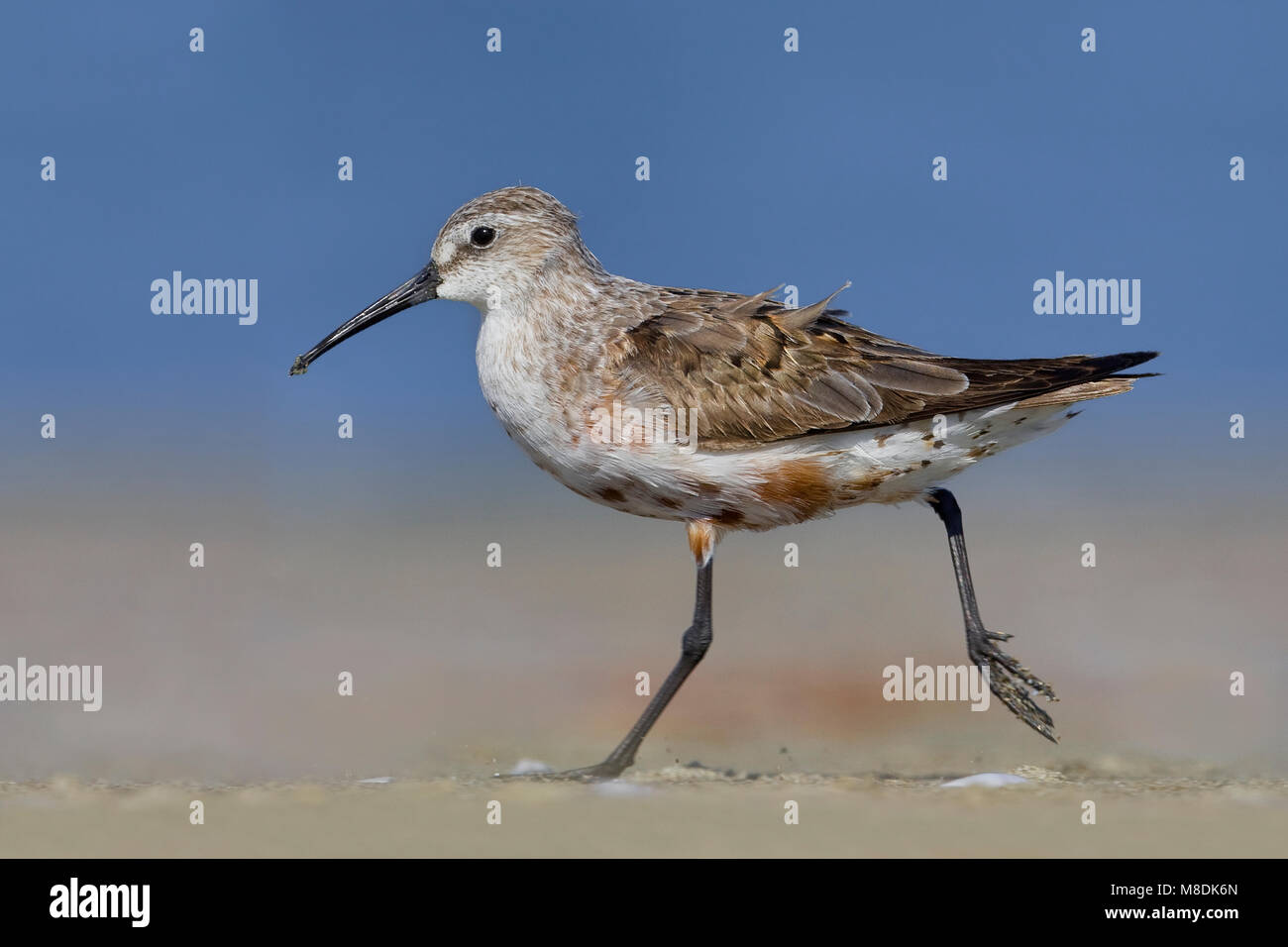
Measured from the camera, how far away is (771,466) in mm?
10961

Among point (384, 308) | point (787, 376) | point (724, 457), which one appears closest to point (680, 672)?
point (724, 457)

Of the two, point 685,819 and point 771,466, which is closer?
point 685,819

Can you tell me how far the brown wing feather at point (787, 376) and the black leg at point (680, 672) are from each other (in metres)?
1.24

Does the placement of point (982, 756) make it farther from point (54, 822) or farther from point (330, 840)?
point (54, 822)

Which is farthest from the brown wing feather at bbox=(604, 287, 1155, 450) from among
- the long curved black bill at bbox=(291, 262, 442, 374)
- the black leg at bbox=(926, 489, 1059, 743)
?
the long curved black bill at bbox=(291, 262, 442, 374)

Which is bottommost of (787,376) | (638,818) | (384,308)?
(638,818)

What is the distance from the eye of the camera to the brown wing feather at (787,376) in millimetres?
10984

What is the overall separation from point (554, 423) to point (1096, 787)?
4.96 meters

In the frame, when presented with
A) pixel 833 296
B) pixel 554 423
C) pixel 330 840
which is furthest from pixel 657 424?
pixel 330 840

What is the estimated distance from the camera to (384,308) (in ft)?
40.6

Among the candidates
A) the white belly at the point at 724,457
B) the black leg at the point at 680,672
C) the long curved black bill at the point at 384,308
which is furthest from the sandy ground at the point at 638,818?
the long curved black bill at the point at 384,308

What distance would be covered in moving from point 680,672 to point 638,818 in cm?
216

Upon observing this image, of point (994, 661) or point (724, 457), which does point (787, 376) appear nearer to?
point (724, 457)

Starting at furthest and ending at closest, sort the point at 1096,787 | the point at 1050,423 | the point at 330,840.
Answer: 1. the point at 1050,423
2. the point at 1096,787
3. the point at 330,840
